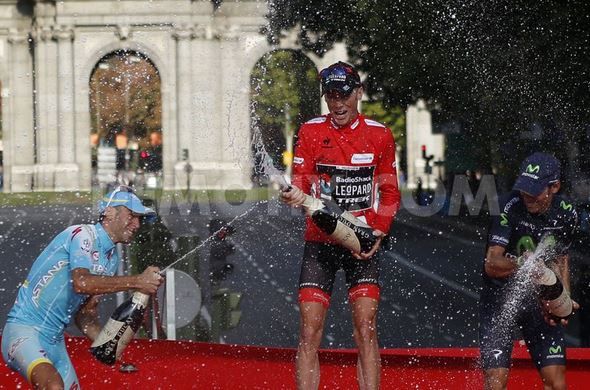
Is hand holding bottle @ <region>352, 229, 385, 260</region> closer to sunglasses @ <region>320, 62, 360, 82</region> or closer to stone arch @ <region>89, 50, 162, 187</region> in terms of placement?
sunglasses @ <region>320, 62, 360, 82</region>

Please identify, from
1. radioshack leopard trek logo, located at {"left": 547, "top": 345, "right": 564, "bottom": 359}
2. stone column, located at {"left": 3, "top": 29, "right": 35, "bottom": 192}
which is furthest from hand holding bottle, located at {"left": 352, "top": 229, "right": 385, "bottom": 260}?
stone column, located at {"left": 3, "top": 29, "right": 35, "bottom": 192}

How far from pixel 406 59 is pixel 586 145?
409 centimetres

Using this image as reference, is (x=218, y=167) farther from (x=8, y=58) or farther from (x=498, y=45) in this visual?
(x=498, y=45)

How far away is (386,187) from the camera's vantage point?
23.4 ft

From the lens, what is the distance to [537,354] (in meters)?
6.96

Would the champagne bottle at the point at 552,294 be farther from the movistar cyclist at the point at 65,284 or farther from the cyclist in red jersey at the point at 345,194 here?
the movistar cyclist at the point at 65,284

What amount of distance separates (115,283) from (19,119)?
216 feet

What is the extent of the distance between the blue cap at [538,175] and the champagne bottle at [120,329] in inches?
90.4

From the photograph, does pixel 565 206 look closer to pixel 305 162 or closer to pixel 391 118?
pixel 305 162

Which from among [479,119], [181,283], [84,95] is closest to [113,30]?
[84,95]

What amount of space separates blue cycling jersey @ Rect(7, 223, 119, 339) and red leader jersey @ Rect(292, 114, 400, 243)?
1318 mm

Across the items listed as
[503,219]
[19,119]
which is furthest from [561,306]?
[19,119]

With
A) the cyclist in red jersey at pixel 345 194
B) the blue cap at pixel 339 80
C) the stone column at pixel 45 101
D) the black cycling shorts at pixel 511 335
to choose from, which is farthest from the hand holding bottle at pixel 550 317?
the stone column at pixel 45 101

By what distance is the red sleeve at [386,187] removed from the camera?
7.09 m
